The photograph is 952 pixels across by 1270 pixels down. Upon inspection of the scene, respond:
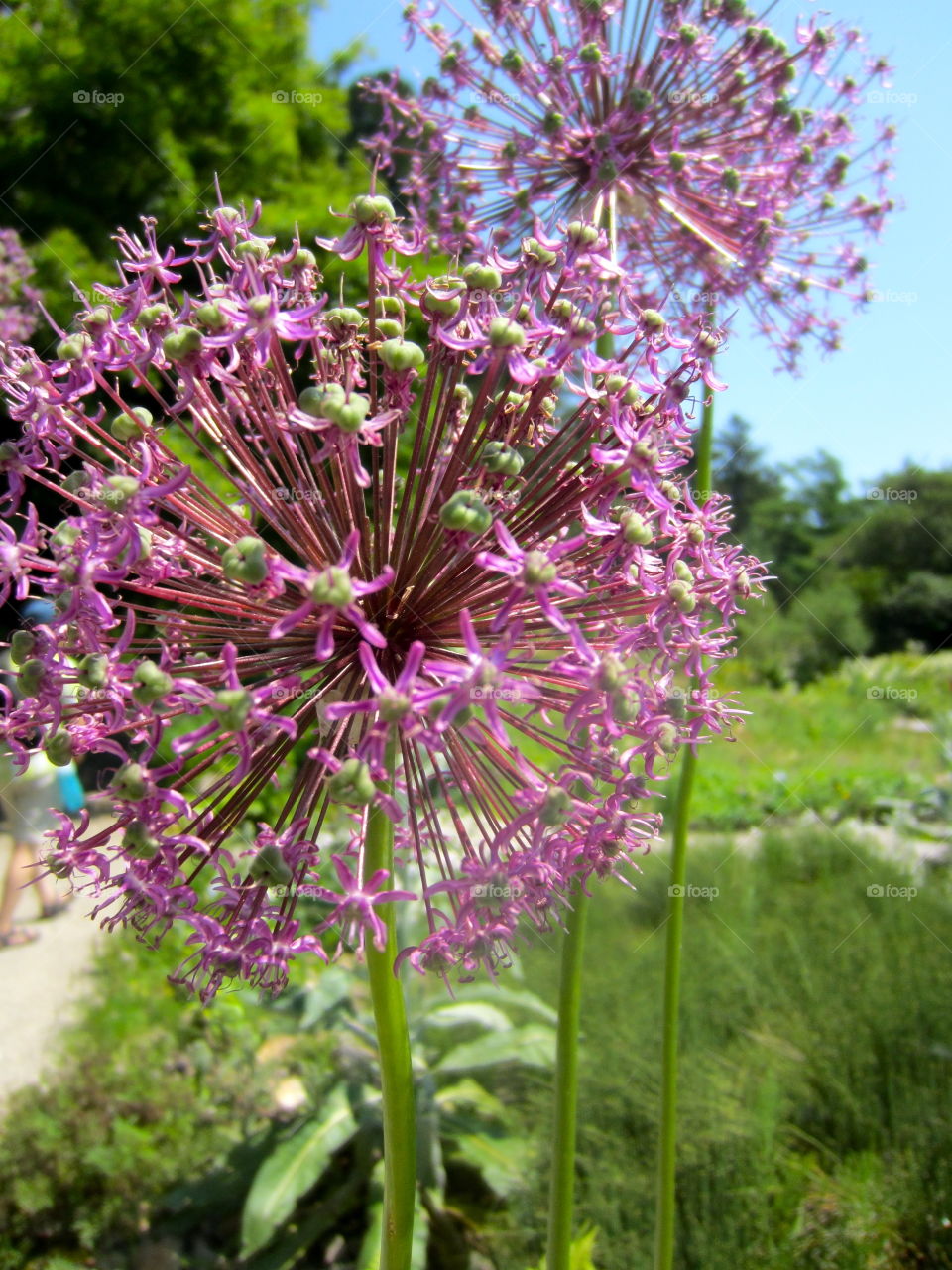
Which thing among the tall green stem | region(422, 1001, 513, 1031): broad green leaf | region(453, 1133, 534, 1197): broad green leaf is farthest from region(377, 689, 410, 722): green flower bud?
region(422, 1001, 513, 1031): broad green leaf

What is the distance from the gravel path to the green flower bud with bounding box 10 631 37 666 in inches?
217

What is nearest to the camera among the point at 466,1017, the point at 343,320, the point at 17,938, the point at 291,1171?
the point at 343,320

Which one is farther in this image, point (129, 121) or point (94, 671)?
point (129, 121)

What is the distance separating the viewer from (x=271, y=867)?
1569 millimetres

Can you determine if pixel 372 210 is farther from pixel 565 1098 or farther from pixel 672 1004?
pixel 672 1004

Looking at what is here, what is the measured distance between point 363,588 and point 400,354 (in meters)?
0.54

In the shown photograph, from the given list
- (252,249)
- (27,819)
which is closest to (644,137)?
(252,249)

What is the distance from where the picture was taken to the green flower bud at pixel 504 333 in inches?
64.4

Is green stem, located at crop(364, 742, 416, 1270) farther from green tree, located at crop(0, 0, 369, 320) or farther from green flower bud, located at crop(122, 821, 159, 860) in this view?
green tree, located at crop(0, 0, 369, 320)

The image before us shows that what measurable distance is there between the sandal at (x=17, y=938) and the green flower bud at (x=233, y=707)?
8.46m

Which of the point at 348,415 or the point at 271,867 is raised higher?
the point at 348,415

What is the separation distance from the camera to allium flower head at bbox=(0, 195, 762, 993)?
60.3 inches

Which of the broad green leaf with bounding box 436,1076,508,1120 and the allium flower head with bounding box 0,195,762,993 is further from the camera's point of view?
the broad green leaf with bounding box 436,1076,508,1120

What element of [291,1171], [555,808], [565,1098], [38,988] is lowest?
[38,988]
